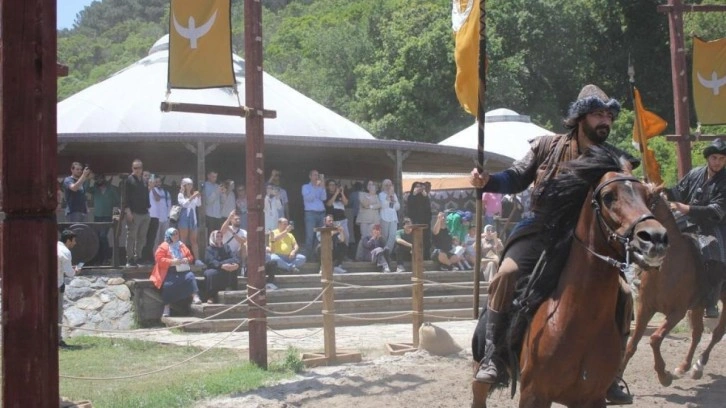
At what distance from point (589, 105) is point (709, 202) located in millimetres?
4747

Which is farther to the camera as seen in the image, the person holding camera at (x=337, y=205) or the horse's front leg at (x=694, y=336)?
the person holding camera at (x=337, y=205)

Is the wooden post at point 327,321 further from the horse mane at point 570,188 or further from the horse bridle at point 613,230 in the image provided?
the horse bridle at point 613,230

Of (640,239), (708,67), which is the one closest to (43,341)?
(640,239)

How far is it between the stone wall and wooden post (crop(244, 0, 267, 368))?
4359mm

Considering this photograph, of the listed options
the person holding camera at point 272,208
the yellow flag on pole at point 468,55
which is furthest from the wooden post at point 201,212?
the yellow flag on pole at point 468,55

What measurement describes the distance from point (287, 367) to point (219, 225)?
248 inches

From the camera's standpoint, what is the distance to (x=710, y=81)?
1380 cm

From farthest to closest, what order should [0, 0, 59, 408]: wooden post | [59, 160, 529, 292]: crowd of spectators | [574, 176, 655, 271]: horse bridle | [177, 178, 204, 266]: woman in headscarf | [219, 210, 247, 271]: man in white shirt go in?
[177, 178, 204, 266]: woman in headscarf, [59, 160, 529, 292]: crowd of spectators, [219, 210, 247, 271]: man in white shirt, [574, 176, 655, 271]: horse bridle, [0, 0, 59, 408]: wooden post

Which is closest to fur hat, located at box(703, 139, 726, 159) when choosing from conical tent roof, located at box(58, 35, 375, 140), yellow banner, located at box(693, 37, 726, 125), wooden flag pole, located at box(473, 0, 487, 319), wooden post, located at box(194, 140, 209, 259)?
wooden flag pole, located at box(473, 0, 487, 319)

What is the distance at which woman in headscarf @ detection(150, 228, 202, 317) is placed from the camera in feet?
44.7

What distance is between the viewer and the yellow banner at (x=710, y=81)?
44.9 ft

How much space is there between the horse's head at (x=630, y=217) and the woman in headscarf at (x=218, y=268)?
9939mm

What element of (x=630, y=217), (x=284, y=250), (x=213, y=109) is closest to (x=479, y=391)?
(x=630, y=217)

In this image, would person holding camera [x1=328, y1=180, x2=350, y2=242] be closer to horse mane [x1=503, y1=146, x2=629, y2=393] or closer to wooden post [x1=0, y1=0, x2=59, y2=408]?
horse mane [x1=503, y1=146, x2=629, y2=393]
